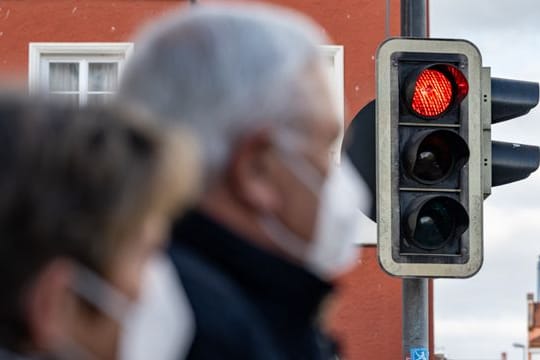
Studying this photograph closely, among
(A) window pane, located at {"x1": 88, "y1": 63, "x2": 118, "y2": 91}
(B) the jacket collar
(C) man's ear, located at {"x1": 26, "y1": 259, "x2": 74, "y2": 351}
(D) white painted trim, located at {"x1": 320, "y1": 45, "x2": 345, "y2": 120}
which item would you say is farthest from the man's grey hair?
(A) window pane, located at {"x1": 88, "y1": 63, "x2": 118, "y2": 91}

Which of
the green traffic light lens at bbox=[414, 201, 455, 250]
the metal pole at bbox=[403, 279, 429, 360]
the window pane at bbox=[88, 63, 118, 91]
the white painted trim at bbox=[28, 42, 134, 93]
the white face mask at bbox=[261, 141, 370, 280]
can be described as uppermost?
the white painted trim at bbox=[28, 42, 134, 93]

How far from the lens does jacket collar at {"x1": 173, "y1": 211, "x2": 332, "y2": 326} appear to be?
9.14 feet

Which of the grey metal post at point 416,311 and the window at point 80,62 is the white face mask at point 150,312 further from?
the window at point 80,62

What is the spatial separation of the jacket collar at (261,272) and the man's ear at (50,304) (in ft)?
2.52

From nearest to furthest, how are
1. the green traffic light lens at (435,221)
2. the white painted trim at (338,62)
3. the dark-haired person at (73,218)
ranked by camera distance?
the dark-haired person at (73,218)
the green traffic light lens at (435,221)
the white painted trim at (338,62)

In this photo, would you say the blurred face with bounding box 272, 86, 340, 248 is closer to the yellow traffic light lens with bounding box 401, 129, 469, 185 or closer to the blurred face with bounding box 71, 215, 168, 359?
the blurred face with bounding box 71, 215, 168, 359

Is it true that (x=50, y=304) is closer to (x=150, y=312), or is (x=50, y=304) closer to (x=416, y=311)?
(x=150, y=312)

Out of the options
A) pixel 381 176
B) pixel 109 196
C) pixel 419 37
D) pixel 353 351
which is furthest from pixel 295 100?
pixel 353 351

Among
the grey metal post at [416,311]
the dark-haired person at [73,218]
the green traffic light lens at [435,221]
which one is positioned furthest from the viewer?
the grey metal post at [416,311]

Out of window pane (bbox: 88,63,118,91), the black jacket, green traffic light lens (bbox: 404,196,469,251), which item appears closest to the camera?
the black jacket

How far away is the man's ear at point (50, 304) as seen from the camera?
2.02m

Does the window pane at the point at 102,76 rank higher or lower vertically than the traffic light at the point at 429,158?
higher

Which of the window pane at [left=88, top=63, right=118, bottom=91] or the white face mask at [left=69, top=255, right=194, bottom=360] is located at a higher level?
the window pane at [left=88, top=63, right=118, bottom=91]

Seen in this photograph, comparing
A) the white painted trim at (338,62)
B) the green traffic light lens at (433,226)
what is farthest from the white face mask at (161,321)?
the white painted trim at (338,62)
